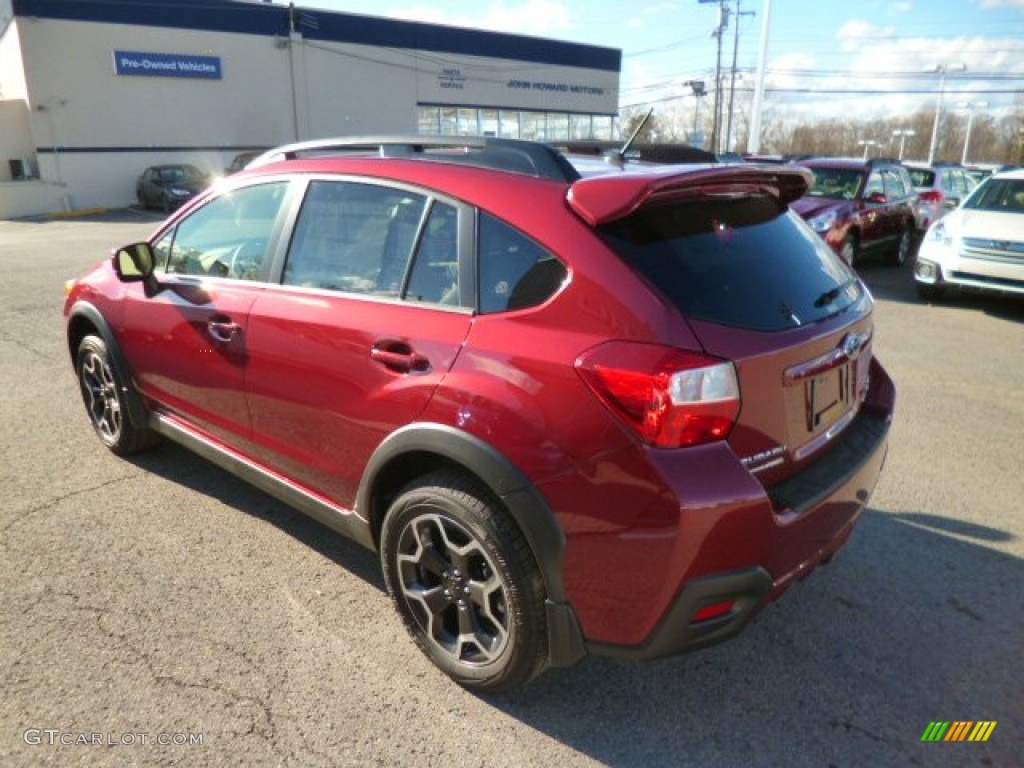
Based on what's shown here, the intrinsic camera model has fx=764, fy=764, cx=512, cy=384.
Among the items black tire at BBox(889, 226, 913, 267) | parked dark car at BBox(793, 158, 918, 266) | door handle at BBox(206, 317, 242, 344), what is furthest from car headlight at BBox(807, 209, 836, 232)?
door handle at BBox(206, 317, 242, 344)

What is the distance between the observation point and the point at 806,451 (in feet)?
7.94

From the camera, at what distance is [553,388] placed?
2.16 meters

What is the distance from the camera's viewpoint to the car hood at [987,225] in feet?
27.9

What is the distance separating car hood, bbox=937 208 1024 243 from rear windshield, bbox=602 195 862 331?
285 inches

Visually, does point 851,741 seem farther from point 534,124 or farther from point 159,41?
point 534,124

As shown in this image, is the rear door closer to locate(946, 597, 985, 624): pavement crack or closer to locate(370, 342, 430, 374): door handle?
locate(370, 342, 430, 374): door handle

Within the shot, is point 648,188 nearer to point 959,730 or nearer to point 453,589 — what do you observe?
point 453,589

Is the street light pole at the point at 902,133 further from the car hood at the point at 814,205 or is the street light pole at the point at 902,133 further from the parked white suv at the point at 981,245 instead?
the parked white suv at the point at 981,245

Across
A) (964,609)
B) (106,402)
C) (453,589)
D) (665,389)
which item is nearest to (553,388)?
(665,389)

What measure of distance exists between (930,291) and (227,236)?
8806mm

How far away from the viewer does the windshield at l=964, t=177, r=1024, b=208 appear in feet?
30.3

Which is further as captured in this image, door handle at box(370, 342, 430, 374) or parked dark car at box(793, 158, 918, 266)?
parked dark car at box(793, 158, 918, 266)

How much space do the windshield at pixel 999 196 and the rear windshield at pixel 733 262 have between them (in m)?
8.13

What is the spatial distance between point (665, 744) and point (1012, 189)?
31.8ft
